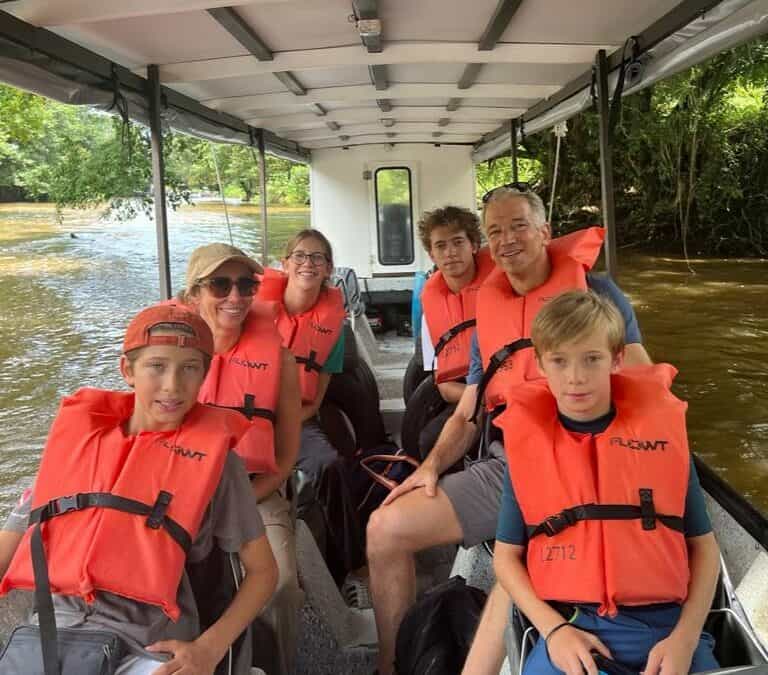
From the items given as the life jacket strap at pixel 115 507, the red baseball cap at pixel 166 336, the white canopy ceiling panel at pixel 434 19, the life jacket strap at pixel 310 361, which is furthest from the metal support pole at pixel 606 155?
the life jacket strap at pixel 115 507

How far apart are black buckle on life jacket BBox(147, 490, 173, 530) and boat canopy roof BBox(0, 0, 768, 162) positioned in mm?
1542

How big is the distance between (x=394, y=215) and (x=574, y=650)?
5.93 metres

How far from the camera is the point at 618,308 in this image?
231cm

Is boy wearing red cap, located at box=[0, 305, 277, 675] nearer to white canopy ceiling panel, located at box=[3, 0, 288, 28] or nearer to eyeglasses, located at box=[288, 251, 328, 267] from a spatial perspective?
white canopy ceiling panel, located at box=[3, 0, 288, 28]

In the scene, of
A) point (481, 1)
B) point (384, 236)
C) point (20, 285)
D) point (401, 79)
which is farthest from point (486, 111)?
point (20, 285)

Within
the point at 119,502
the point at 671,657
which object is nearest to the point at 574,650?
the point at 671,657

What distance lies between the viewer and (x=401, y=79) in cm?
433

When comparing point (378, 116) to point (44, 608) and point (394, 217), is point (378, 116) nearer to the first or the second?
point (394, 217)

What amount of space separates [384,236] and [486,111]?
2.02 meters

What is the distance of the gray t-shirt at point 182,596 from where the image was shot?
1635 millimetres

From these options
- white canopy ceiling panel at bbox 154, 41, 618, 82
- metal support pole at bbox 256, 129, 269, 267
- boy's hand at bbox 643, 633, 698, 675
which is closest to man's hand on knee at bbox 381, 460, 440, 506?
boy's hand at bbox 643, 633, 698, 675

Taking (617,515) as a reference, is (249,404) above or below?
above

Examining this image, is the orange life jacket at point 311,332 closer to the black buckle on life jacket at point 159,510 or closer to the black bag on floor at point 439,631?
the black bag on floor at point 439,631

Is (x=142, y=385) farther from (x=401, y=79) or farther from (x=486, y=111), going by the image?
(x=486, y=111)
